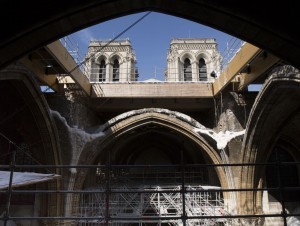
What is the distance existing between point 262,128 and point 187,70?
15.9 metres

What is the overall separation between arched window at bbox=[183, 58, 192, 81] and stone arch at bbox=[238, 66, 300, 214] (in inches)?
568

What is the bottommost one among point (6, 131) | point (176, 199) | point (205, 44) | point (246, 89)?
point (176, 199)

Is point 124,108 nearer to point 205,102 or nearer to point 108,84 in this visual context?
point 108,84

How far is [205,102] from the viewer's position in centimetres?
1205

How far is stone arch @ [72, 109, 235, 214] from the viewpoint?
11.0 m

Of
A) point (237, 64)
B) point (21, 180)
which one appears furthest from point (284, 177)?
point (21, 180)

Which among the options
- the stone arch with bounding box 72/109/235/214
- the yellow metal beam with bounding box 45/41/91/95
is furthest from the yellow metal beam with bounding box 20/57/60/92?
the stone arch with bounding box 72/109/235/214

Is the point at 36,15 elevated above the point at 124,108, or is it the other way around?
the point at 124,108

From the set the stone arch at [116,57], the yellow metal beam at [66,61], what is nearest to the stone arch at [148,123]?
the yellow metal beam at [66,61]

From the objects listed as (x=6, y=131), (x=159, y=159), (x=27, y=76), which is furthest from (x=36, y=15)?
(x=159, y=159)

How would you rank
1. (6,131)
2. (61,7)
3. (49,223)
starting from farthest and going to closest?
1. (6,131)
2. (49,223)
3. (61,7)

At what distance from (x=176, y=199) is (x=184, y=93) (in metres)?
3.64

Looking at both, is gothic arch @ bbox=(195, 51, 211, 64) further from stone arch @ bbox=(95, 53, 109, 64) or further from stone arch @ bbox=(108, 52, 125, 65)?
stone arch @ bbox=(95, 53, 109, 64)

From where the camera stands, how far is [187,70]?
2564 cm
